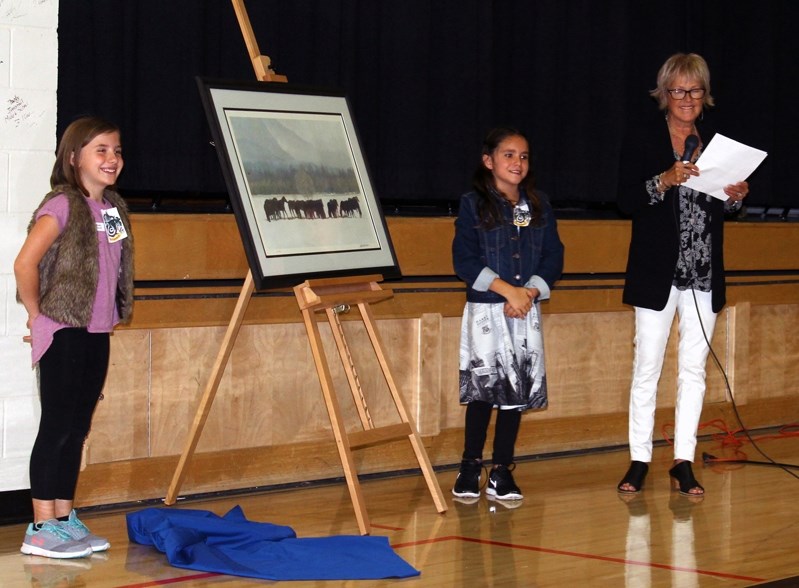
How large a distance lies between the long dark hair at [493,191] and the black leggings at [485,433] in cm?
72

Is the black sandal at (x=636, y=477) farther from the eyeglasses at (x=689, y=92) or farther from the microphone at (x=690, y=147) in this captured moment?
the eyeglasses at (x=689, y=92)

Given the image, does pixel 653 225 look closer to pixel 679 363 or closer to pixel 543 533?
pixel 679 363

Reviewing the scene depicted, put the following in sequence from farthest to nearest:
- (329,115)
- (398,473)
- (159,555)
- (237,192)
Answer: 1. (398,473)
2. (329,115)
3. (237,192)
4. (159,555)

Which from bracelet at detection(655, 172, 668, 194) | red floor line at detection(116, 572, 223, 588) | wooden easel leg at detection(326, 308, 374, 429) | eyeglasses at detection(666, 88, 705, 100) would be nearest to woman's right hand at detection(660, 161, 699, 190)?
bracelet at detection(655, 172, 668, 194)

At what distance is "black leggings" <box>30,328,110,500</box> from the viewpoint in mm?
3840

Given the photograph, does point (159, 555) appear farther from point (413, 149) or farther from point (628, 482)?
point (413, 149)

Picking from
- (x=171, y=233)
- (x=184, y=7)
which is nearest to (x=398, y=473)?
(x=171, y=233)

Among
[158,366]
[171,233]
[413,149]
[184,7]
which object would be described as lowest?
[158,366]

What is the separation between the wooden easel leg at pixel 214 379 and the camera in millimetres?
4438

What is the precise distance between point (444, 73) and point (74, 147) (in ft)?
7.46

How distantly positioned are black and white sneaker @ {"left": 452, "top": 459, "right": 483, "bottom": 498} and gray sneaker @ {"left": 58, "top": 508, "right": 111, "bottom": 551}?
1.47m

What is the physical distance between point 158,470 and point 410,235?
152cm

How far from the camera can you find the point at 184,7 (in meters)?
4.84

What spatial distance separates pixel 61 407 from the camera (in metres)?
3.85
